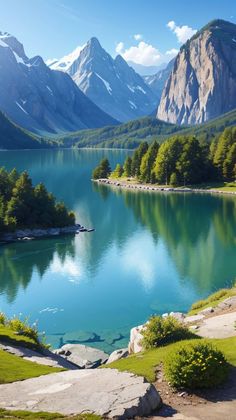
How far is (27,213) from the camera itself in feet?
335

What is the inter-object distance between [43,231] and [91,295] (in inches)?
1603

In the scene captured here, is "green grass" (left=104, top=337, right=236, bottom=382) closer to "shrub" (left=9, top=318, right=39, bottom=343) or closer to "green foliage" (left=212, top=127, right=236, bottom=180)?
"shrub" (left=9, top=318, right=39, bottom=343)

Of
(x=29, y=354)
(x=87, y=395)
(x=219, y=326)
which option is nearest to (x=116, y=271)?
(x=219, y=326)

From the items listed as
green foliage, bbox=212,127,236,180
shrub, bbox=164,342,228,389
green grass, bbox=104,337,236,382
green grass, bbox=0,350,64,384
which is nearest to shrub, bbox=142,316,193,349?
green grass, bbox=104,337,236,382

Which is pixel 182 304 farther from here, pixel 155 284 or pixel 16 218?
pixel 16 218

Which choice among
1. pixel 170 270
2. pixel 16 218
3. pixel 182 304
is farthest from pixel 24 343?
pixel 16 218

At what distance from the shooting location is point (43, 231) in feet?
333

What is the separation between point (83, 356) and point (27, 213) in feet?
221

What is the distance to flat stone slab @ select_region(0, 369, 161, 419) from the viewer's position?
615 inches

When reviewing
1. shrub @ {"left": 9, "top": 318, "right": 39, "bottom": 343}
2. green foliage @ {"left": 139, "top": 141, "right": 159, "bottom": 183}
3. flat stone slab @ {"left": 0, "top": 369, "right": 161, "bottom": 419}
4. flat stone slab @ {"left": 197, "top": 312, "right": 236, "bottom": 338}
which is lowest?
shrub @ {"left": 9, "top": 318, "right": 39, "bottom": 343}

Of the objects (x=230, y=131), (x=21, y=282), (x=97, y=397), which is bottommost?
(x=21, y=282)

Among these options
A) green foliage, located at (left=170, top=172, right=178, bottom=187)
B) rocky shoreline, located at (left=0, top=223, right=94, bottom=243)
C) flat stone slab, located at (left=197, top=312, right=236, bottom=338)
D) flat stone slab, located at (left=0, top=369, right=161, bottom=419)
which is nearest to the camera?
flat stone slab, located at (left=0, top=369, right=161, bottom=419)

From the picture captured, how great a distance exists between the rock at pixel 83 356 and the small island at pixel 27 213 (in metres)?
59.2

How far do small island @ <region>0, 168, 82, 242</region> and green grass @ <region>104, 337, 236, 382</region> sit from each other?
7491 centimetres
